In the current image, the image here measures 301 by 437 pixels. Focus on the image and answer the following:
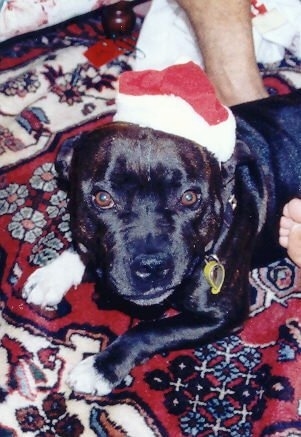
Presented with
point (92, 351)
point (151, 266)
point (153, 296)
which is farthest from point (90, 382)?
point (151, 266)

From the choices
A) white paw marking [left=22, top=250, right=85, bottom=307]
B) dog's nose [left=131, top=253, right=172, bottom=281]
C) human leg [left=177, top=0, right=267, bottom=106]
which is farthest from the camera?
human leg [left=177, top=0, right=267, bottom=106]

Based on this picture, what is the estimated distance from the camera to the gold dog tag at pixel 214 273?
7.58 feet

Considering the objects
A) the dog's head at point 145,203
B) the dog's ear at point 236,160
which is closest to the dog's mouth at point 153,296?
the dog's head at point 145,203

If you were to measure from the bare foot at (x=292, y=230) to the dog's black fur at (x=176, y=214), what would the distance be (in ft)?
0.13

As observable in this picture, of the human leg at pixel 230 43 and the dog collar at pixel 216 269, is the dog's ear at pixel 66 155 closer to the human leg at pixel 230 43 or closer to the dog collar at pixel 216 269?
the dog collar at pixel 216 269

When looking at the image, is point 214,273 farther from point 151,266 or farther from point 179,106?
point 179,106

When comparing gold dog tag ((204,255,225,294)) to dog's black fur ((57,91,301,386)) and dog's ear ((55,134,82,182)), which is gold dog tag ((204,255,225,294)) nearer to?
dog's black fur ((57,91,301,386))

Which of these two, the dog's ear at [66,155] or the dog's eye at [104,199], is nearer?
the dog's eye at [104,199]

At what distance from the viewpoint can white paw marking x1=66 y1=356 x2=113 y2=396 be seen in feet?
7.66

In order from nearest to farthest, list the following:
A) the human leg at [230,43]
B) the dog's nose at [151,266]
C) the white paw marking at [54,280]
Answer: the dog's nose at [151,266], the white paw marking at [54,280], the human leg at [230,43]

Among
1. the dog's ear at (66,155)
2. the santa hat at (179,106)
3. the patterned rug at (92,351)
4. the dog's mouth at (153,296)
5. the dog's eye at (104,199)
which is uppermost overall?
the santa hat at (179,106)

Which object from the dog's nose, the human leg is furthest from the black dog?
the human leg

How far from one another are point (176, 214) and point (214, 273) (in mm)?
247

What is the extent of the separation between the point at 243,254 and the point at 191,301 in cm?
23
